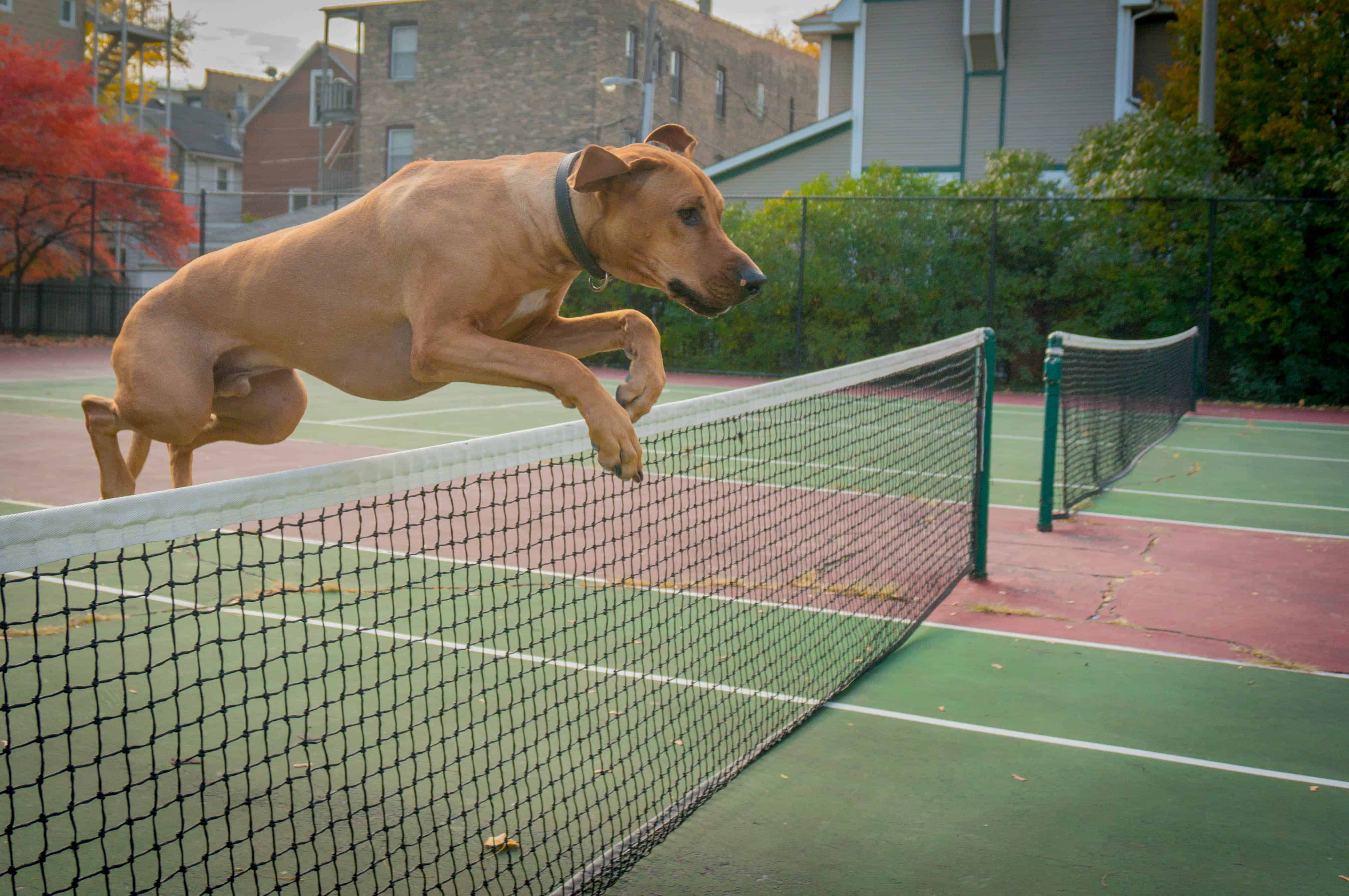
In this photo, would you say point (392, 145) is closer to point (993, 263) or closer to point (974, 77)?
point (974, 77)

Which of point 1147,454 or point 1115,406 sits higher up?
point 1115,406

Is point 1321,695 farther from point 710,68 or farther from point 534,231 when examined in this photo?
point 710,68

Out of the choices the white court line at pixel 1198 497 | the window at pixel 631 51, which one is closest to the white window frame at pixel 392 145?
the window at pixel 631 51

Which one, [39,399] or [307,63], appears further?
[307,63]

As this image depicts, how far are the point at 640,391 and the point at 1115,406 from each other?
12.8 metres

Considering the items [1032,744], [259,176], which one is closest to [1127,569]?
[1032,744]

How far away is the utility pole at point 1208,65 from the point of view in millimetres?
19750

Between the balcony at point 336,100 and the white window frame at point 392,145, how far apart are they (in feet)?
12.4

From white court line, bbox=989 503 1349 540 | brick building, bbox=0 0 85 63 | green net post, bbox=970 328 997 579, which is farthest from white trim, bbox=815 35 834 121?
brick building, bbox=0 0 85 63

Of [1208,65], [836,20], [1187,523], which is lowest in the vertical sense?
[1187,523]

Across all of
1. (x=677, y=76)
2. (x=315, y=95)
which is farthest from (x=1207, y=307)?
(x=315, y=95)

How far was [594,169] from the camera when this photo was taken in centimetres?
342

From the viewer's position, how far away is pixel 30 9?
37.5 m

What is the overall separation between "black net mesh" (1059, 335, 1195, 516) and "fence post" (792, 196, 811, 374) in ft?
17.1
